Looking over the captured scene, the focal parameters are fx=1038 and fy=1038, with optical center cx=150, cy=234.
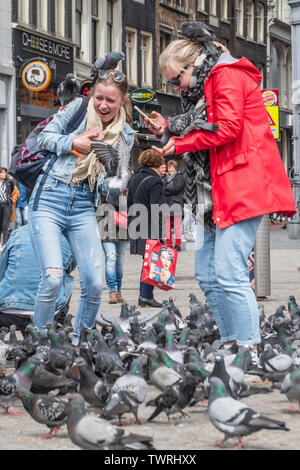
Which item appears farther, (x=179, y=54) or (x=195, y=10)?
(x=195, y=10)

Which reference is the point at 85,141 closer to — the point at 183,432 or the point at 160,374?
the point at 160,374

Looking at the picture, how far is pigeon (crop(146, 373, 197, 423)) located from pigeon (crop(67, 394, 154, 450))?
750mm

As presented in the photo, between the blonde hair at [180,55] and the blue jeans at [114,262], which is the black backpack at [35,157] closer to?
the blonde hair at [180,55]

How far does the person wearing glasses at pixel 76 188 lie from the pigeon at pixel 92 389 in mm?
1251

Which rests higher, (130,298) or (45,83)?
(45,83)

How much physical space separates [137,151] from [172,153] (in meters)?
29.7

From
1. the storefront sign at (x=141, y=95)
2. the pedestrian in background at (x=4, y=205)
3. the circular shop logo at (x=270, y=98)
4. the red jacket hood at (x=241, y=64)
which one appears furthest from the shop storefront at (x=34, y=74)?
the red jacket hood at (x=241, y=64)

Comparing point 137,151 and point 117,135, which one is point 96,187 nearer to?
point 117,135

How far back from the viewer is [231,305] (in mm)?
5699

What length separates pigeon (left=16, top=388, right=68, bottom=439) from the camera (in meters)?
4.49
